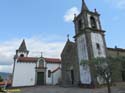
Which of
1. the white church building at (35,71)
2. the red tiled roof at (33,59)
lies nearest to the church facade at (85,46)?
the white church building at (35,71)

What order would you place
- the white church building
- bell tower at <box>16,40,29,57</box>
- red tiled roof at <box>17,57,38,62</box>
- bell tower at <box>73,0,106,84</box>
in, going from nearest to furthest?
bell tower at <box>73,0,106,84</box>, the white church building, red tiled roof at <box>17,57,38,62</box>, bell tower at <box>16,40,29,57</box>

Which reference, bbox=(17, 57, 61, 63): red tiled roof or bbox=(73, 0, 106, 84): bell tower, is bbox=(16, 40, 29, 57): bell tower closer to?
bbox=(17, 57, 61, 63): red tiled roof

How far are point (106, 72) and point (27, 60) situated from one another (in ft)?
76.1

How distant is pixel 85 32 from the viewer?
73.4ft

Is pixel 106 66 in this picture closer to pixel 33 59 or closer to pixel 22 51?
pixel 33 59

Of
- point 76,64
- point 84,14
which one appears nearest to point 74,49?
point 76,64

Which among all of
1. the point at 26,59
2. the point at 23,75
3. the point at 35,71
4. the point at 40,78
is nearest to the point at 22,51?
the point at 26,59

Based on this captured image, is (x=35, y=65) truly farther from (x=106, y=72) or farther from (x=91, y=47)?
(x=106, y=72)

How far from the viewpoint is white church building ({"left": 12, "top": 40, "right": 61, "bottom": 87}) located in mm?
30219

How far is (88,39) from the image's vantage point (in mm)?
21688

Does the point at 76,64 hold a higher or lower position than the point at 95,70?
higher

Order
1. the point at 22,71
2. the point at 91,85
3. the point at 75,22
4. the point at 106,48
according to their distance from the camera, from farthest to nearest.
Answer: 1. the point at 22,71
2. the point at 75,22
3. the point at 106,48
4. the point at 91,85

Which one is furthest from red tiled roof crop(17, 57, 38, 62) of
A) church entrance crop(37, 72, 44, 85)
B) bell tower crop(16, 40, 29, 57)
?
bell tower crop(16, 40, 29, 57)

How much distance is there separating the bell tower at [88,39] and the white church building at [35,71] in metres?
11.7
